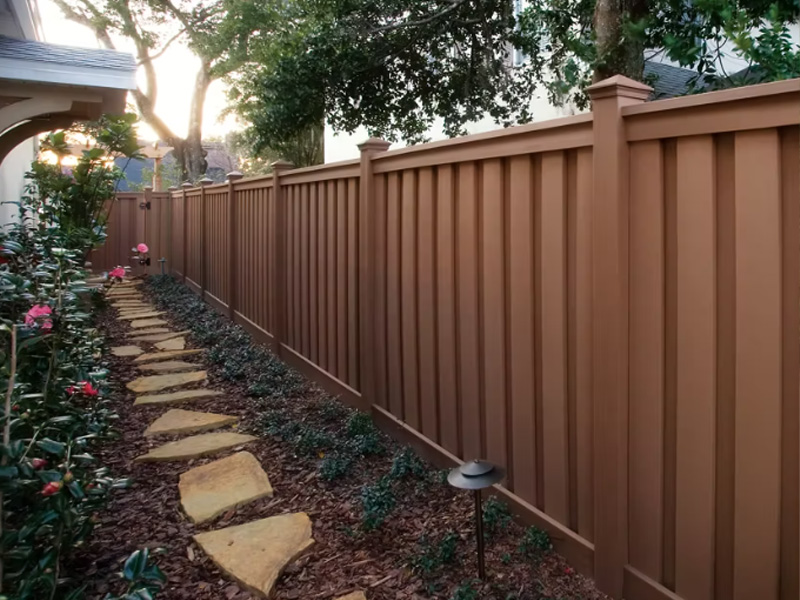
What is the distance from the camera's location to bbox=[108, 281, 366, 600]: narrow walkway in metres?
2.31

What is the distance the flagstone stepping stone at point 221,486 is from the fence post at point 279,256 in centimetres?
204

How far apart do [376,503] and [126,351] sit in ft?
13.1

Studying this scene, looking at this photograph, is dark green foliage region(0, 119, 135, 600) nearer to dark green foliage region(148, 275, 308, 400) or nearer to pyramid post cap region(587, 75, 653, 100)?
dark green foliage region(148, 275, 308, 400)

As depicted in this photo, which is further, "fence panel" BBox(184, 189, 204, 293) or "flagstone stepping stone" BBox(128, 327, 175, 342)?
"fence panel" BBox(184, 189, 204, 293)

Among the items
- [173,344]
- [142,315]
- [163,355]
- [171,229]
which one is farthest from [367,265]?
[171,229]

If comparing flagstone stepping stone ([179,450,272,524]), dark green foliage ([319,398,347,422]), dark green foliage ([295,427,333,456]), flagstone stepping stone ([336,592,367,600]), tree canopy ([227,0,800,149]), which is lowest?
flagstone stepping stone ([336,592,367,600])

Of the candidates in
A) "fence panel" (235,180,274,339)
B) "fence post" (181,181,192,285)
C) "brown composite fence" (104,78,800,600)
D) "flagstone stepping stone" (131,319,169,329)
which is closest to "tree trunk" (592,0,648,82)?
"brown composite fence" (104,78,800,600)

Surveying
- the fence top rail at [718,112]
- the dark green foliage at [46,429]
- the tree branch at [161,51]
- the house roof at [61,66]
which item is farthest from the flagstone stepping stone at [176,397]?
the tree branch at [161,51]

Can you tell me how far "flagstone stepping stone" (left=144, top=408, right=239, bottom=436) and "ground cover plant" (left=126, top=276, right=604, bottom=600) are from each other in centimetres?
9

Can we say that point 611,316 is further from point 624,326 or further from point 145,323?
point 145,323

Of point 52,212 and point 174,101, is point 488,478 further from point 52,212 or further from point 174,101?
point 174,101

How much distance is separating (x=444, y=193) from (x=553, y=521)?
57.2 inches

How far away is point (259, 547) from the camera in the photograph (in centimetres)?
240

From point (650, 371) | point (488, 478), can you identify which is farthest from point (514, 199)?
point (488, 478)
